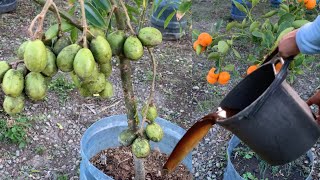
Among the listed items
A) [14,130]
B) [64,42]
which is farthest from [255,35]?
[14,130]

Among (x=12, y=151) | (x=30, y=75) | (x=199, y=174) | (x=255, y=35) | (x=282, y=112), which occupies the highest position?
(x=30, y=75)

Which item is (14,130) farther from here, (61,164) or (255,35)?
(255,35)

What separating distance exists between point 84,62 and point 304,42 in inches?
23.5

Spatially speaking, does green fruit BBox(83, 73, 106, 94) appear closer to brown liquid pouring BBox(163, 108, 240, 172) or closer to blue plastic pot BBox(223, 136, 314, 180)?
brown liquid pouring BBox(163, 108, 240, 172)

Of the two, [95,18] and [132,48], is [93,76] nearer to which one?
[132,48]

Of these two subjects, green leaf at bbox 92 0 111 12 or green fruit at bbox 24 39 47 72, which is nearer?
green fruit at bbox 24 39 47 72

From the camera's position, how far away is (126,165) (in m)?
1.89

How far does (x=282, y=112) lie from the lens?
1.20 metres

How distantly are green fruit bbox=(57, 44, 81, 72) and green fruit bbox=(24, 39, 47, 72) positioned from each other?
0.16 ft

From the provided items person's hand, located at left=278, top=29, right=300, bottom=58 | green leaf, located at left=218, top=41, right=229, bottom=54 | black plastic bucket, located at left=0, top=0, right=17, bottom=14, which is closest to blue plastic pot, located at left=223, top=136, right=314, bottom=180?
green leaf, located at left=218, top=41, right=229, bottom=54

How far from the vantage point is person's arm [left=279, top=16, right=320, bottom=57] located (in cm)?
123

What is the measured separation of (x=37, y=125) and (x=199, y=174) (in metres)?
0.91

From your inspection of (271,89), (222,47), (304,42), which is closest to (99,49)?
(271,89)

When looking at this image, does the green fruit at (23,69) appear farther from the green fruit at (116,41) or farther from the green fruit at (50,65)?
the green fruit at (116,41)
